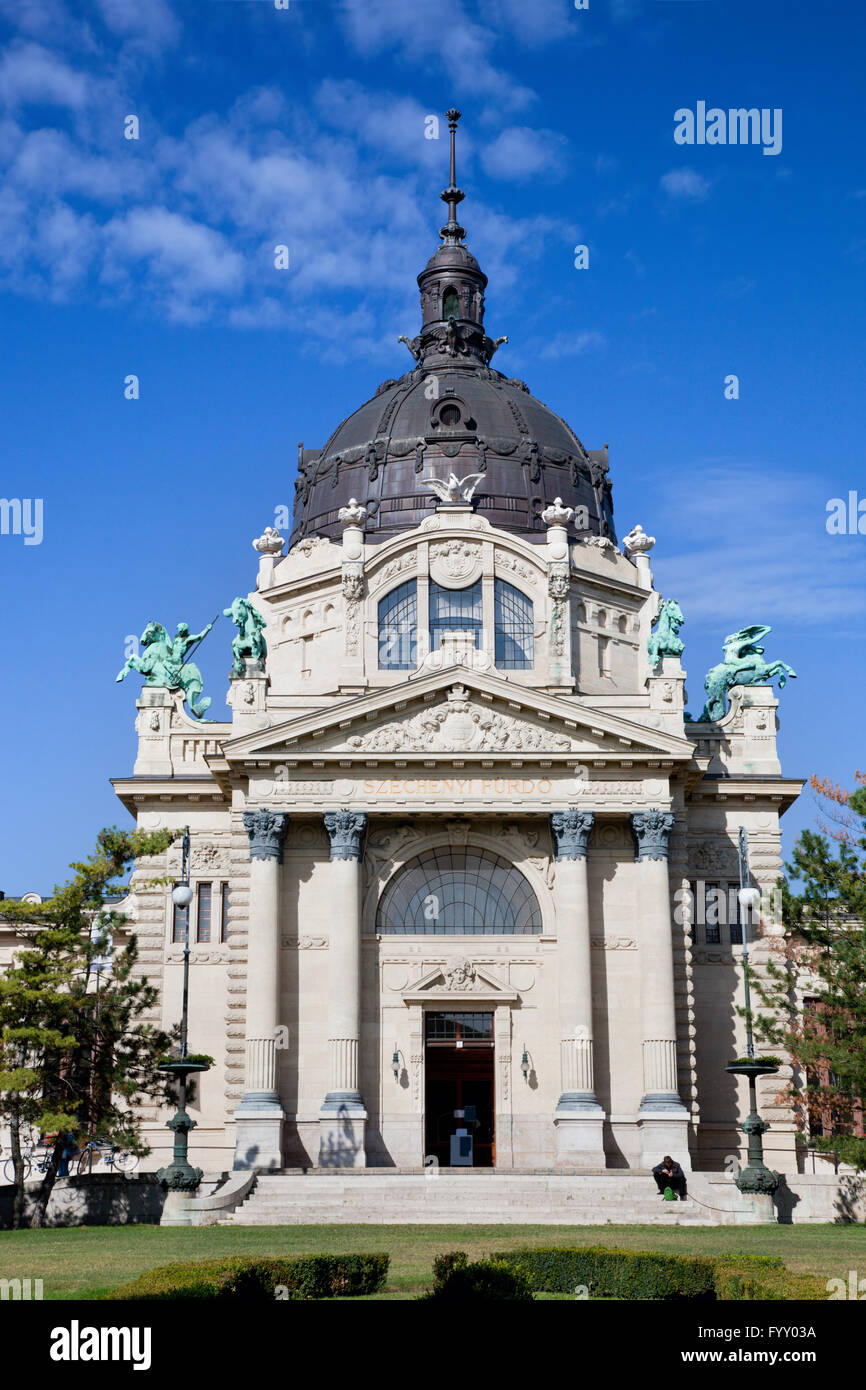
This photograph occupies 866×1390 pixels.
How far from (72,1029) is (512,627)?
71.1ft

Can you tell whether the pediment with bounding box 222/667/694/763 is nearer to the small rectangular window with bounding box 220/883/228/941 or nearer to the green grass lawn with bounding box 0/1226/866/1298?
the small rectangular window with bounding box 220/883/228/941

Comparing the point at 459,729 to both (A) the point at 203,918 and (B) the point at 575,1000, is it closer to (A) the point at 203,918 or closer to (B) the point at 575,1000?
(B) the point at 575,1000

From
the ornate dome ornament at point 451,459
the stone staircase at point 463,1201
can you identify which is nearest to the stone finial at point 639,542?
the ornate dome ornament at point 451,459

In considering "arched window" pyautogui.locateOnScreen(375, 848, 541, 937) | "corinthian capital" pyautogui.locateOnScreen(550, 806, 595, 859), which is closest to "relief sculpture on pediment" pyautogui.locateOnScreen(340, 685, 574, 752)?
"corinthian capital" pyautogui.locateOnScreen(550, 806, 595, 859)

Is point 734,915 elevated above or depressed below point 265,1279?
above

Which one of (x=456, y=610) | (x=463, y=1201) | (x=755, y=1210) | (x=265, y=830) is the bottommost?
(x=755, y=1210)

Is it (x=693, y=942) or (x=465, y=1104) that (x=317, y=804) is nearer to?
(x=465, y=1104)

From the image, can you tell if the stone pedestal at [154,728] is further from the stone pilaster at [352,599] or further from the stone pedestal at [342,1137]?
the stone pedestal at [342,1137]

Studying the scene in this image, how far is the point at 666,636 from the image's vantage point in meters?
53.5

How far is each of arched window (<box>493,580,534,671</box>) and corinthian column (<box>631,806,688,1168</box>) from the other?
923cm

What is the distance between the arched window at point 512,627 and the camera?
56.9m

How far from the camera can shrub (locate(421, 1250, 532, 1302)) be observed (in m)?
19.1

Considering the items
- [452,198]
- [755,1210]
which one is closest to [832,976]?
[755,1210]

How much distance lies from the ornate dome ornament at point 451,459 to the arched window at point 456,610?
3573 millimetres
